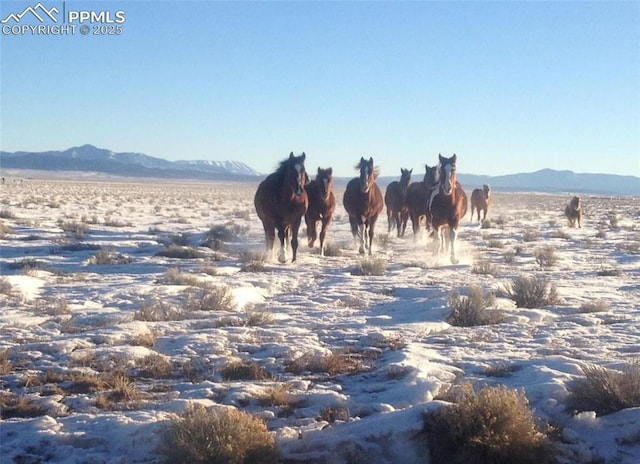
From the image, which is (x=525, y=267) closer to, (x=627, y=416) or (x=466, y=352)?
(x=466, y=352)

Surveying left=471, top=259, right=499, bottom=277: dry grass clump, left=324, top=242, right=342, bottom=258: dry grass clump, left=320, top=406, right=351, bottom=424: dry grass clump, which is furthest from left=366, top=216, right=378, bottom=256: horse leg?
left=320, top=406, right=351, bottom=424: dry grass clump

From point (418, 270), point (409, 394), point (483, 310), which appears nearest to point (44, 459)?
point (409, 394)

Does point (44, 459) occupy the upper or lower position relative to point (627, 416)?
lower

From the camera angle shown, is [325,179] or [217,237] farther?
[217,237]

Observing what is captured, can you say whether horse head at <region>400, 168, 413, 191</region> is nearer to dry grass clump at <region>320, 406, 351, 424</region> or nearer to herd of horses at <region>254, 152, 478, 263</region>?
herd of horses at <region>254, 152, 478, 263</region>

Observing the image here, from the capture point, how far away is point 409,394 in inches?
221

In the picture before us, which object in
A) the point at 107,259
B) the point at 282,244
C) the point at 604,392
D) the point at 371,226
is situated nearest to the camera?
the point at 604,392

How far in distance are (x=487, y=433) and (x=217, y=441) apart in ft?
6.15

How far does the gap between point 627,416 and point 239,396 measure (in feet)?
10.2

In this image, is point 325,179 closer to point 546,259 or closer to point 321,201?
point 321,201

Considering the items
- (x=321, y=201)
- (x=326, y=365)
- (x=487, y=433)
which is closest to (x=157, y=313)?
(x=326, y=365)

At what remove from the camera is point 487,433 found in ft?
14.7

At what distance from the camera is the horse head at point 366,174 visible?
16.1 meters

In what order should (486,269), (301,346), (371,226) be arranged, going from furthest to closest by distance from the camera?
(371,226) → (486,269) → (301,346)
